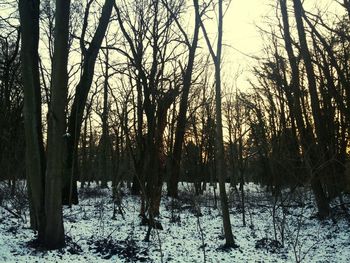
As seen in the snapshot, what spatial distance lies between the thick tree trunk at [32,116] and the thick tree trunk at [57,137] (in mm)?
396

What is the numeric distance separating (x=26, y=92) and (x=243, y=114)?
26.5 m

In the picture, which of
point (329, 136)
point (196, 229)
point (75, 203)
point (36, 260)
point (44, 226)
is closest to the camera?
point (36, 260)

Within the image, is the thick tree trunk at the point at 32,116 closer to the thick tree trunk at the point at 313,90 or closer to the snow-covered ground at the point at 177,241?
the snow-covered ground at the point at 177,241

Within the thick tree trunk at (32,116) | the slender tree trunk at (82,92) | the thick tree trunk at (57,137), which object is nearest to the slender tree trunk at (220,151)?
the slender tree trunk at (82,92)

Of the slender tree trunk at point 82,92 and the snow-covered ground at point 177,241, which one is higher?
the slender tree trunk at point 82,92

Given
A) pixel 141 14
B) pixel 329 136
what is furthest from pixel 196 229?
pixel 141 14

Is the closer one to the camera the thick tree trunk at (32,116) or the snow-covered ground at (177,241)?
the snow-covered ground at (177,241)

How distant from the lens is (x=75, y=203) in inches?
597

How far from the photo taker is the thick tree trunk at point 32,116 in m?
8.27

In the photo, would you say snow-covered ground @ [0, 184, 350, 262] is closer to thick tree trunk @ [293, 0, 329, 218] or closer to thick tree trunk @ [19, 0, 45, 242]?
thick tree trunk @ [293, 0, 329, 218]

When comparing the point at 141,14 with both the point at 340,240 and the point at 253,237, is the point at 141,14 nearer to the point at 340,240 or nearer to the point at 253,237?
the point at 253,237

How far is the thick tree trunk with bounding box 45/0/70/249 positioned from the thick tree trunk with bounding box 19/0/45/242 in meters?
0.40

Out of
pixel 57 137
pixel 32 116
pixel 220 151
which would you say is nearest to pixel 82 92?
pixel 32 116

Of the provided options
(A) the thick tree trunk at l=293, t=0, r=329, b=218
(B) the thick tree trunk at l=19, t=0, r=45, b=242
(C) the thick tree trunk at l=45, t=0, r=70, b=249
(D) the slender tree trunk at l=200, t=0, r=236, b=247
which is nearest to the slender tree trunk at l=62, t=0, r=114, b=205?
(B) the thick tree trunk at l=19, t=0, r=45, b=242
